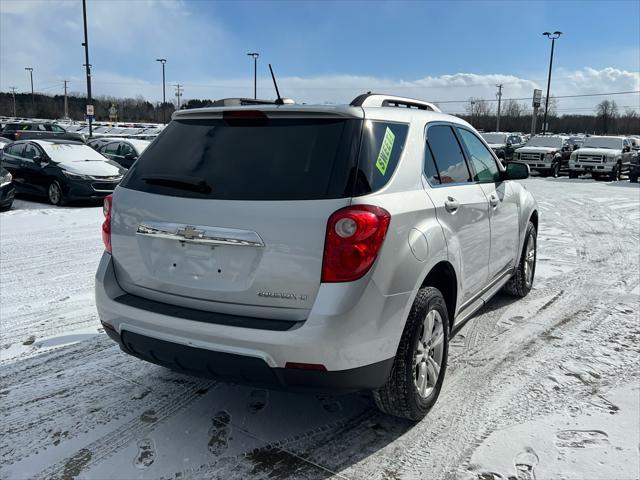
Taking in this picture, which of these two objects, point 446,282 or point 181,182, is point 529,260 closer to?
point 446,282

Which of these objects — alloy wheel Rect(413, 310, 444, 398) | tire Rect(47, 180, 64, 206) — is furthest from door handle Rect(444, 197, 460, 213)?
tire Rect(47, 180, 64, 206)

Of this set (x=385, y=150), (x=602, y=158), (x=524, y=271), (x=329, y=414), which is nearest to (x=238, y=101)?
→ (x=385, y=150)

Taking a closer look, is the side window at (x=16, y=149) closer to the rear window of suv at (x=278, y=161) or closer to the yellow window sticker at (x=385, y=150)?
the rear window of suv at (x=278, y=161)

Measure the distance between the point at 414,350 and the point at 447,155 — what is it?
147cm

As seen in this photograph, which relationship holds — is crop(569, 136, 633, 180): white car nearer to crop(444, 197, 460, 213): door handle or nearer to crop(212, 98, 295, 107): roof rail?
crop(444, 197, 460, 213): door handle

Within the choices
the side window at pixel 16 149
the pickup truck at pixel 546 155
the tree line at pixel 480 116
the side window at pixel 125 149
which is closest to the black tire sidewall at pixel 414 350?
the side window at pixel 16 149

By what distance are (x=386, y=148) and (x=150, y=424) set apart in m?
2.09

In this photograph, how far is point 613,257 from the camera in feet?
26.2

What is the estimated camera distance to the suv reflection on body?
264 centimetres

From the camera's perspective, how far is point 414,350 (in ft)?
10.0

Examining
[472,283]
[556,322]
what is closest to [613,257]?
[556,322]

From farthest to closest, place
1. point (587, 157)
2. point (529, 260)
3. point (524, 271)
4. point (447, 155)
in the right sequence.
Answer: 1. point (587, 157)
2. point (529, 260)
3. point (524, 271)
4. point (447, 155)

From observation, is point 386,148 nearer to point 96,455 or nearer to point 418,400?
point 418,400

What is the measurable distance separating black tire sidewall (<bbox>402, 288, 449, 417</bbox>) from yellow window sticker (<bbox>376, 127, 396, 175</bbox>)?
78 cm
